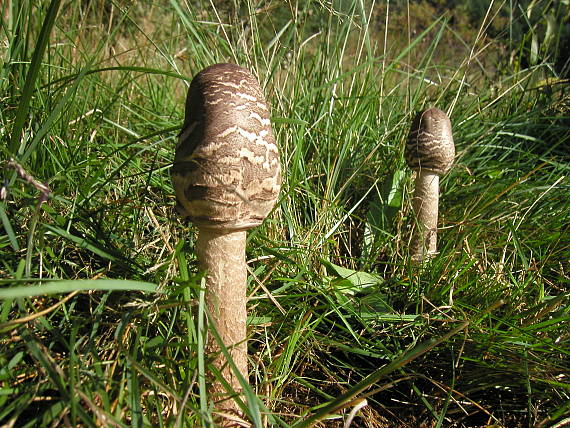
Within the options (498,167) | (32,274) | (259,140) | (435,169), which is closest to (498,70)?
(498,167)

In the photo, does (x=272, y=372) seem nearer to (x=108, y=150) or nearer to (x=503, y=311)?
(x=503, y=311)

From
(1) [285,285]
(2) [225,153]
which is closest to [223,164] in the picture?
(2) [225,153]

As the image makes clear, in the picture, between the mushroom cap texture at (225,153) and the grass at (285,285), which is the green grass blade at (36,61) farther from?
the mushroom cap texture at (225,153)

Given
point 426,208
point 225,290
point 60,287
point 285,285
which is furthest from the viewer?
point 426,208

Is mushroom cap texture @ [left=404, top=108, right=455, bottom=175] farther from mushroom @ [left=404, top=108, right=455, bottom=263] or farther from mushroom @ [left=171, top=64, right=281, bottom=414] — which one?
mushroom @ [left=171, top=64, right=281, bottom=414]

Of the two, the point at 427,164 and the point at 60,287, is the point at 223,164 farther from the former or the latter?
the point at 427,164

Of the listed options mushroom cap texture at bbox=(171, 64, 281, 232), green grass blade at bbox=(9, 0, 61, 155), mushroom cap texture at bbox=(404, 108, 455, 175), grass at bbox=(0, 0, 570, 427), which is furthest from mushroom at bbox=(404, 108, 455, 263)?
green grass blade at bbox=(9, 0, 61, 155)
